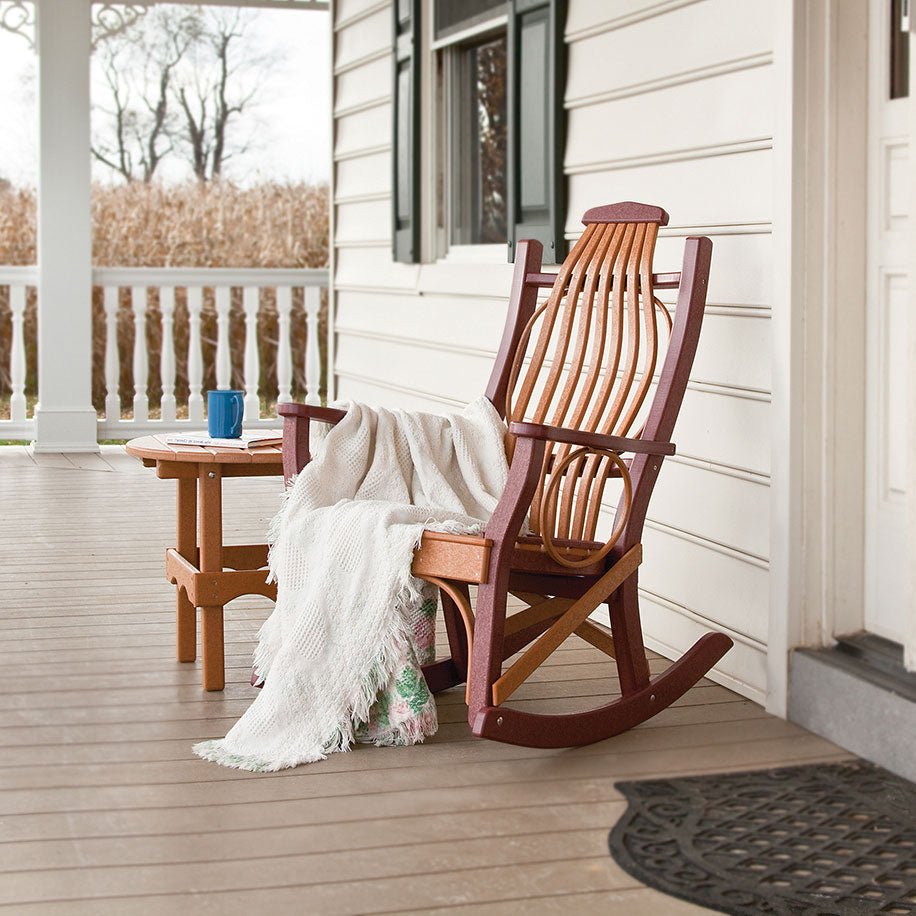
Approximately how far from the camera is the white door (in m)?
2.90

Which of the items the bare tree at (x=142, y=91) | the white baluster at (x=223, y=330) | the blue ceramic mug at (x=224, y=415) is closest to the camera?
the blue ceramic mug at (x=224, y=415)

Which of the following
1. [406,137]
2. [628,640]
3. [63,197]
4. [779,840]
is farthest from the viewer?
[63,197]

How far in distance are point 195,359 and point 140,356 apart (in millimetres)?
287

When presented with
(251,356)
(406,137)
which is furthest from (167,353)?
(406,137)

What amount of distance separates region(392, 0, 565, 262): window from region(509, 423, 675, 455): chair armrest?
1.24 metres

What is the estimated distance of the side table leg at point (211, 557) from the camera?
10.6ft

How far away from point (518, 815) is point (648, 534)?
1372mm

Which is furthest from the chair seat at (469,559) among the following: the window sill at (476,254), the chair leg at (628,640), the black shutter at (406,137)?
the black shutter at (406,137)

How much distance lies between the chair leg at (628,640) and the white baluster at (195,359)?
4.93 meters

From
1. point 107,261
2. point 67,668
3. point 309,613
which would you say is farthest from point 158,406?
point 309,613

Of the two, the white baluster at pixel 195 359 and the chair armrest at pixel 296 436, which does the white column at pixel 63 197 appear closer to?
the white baluster at pixel 195 359

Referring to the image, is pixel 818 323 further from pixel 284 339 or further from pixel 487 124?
pixel 284 339

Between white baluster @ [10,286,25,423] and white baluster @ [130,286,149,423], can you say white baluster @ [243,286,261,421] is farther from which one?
Answer: white baluster @ [10,286,25,423]

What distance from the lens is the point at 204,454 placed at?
317 centimetres
